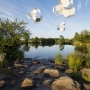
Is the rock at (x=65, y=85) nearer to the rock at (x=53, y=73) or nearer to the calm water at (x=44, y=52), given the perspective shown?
the rock at (x=53, y=73)

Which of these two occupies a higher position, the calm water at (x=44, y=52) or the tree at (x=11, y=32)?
the tree at (x=11, y=32)

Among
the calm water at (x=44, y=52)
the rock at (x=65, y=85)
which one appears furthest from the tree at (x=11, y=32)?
the rock at (x=65, y=85)

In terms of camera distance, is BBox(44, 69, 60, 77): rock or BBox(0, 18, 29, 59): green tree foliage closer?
BBox(44, 69, 60, 77): rock

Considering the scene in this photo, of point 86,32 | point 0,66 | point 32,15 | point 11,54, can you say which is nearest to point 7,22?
point 11,54

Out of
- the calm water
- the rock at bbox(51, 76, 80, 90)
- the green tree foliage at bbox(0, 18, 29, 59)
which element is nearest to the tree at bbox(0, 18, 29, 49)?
the green tree foliage at bbox(0, 18, 29, 59)

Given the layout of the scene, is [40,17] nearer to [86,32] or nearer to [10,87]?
[10,87]

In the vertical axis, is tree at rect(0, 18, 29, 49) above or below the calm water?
above

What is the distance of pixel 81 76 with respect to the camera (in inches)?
348

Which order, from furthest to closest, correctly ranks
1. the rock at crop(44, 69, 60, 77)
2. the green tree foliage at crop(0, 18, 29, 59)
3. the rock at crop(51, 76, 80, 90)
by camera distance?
the green tree foliage at crop(0, 18, 29, 59)
the rock at crop(44, 69, 60, 77)
the rock at crop(51, 76, 80, 90)

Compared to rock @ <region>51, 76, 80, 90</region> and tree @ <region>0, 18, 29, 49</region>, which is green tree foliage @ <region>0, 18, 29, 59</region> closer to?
tree @ <region>0, 18, 29, 49</region>

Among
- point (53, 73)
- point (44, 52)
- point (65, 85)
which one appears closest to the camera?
point (65, 85)

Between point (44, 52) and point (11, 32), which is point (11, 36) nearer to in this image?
point (11, 32)

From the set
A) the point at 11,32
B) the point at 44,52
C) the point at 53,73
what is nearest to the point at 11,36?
the point at 11,32

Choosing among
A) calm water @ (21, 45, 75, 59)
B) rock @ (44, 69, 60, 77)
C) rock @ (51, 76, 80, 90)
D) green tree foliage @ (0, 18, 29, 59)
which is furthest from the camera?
calm water @ (21, 45, 75, 59)
